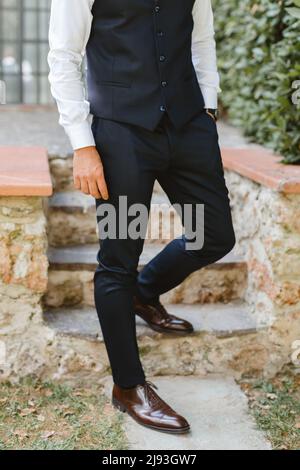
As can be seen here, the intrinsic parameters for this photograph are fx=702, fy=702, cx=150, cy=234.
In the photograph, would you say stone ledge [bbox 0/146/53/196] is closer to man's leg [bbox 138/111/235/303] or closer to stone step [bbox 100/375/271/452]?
man's leg [bbox 138/111/235/303]

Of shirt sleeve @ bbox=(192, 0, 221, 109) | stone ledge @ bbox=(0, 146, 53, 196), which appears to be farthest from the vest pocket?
stone ledge @ bbox=(0, 146, 53, 196)

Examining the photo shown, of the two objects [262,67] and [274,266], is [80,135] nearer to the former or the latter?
[274,266]

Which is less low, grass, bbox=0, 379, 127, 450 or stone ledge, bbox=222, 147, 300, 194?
stone ledge, bbox=222, 147, 300, 194

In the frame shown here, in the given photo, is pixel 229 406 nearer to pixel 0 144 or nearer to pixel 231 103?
pixel 0 144

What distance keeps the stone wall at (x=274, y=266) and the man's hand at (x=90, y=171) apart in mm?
876

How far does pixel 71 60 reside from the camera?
227 centimetres

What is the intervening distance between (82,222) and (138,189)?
1.07m

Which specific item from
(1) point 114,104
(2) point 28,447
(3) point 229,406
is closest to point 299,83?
(1) point 114,104

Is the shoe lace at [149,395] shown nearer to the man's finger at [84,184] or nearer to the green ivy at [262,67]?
the man's finger at [84,184]

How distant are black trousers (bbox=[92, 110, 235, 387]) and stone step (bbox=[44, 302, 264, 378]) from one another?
36 cm

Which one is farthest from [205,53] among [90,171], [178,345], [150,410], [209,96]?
[150,410]

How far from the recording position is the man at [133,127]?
2.28 metres

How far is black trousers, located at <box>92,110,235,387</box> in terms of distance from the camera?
2350 mm

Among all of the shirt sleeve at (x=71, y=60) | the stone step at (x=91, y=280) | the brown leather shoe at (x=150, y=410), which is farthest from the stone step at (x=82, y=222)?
the shirt sleeve at (x=71, y=60)
